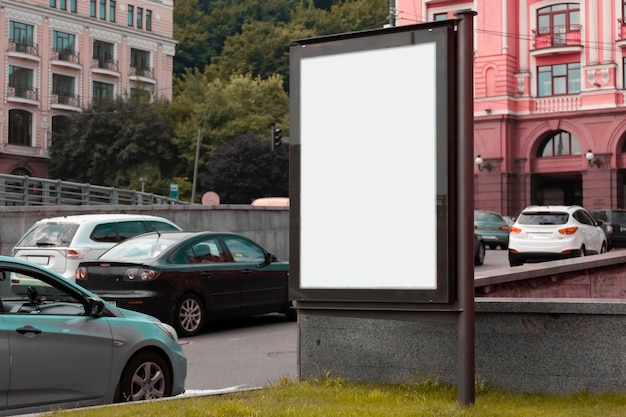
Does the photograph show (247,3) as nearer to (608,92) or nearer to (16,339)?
(608,92)

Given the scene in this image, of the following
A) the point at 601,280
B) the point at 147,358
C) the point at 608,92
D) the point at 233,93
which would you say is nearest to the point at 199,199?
the point at 233,93

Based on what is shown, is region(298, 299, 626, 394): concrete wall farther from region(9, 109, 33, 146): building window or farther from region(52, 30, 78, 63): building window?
region(52, 30, 78, 63): building window

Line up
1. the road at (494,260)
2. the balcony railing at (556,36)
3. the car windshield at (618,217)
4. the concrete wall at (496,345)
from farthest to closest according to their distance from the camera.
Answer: the balcony railing at (556,36) → the car windshield at (618,217) → the road at (494,260) → the concrete wall at (496,345)

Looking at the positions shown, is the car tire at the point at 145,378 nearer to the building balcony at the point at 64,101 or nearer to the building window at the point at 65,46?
the building balcony at the point at 64,101

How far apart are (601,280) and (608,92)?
4443 centimetres

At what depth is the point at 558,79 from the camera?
60844 millimetres

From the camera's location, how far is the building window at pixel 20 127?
73.1 meters

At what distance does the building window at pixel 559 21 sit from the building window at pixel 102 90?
112ft

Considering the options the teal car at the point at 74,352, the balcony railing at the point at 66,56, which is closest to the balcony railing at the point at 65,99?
the balcony railing at the point at 66,56

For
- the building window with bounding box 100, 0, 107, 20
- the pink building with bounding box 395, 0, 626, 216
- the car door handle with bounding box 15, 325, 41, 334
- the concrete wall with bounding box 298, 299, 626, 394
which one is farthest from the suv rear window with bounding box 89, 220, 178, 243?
the building window with bounding box 100, 0, 107, 20

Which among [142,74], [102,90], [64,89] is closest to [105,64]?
[102,90]

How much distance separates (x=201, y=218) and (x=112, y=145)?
1787 inches

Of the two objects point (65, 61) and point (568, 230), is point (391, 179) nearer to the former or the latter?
point (568, 230)

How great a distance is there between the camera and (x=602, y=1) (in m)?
59.0
